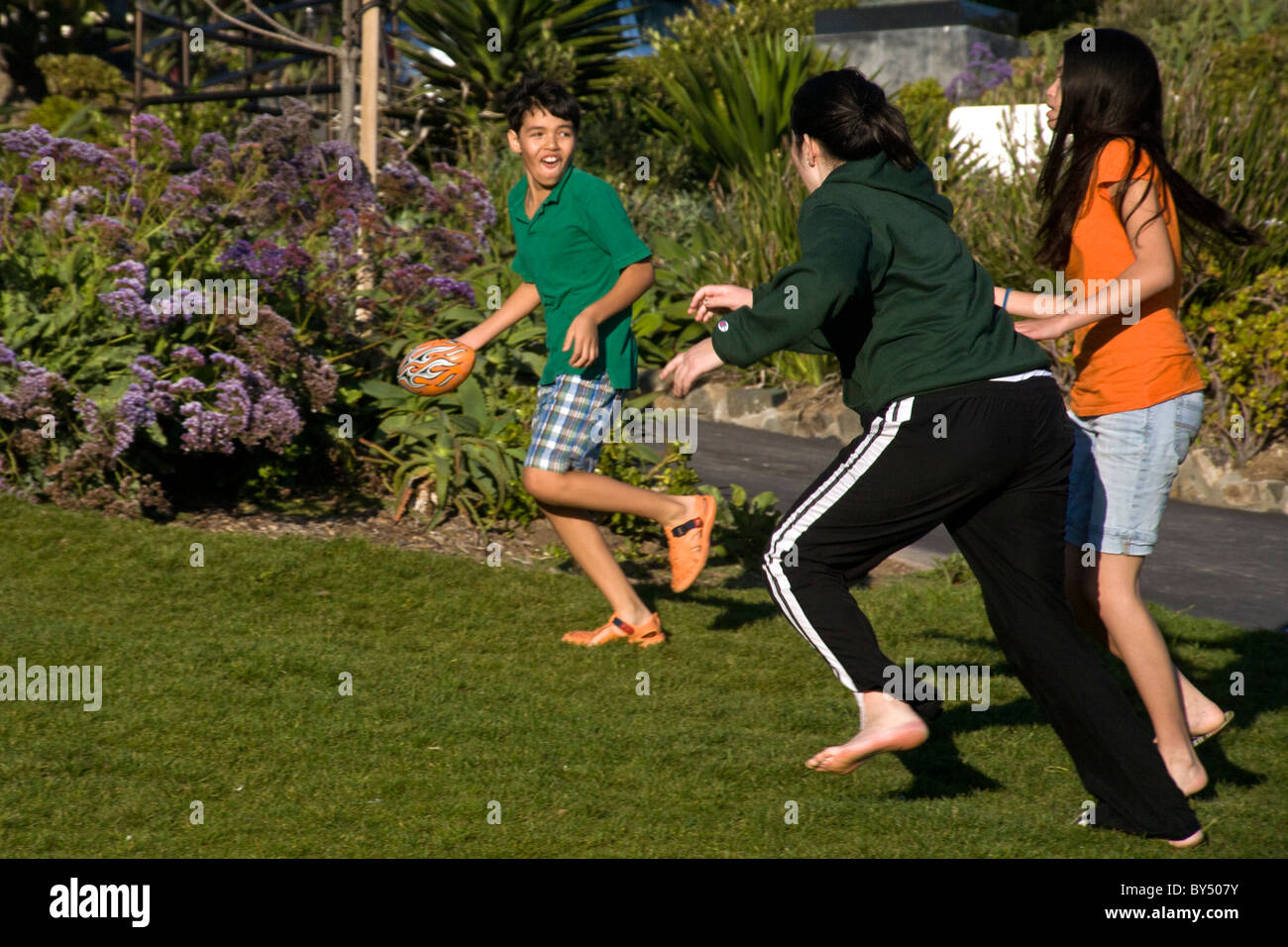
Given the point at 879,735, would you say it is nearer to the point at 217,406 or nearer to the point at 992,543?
the point at 992,543

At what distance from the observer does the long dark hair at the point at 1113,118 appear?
3.52 metres

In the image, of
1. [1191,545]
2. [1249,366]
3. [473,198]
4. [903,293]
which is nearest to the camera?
[903,293]

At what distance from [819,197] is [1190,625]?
10.4 ft

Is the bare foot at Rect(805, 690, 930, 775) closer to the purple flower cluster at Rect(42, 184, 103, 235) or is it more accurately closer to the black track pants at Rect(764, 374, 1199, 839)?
the black track pants at Rect(764, 374, 1199, 839)

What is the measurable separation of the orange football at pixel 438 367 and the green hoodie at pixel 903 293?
1.88 meters

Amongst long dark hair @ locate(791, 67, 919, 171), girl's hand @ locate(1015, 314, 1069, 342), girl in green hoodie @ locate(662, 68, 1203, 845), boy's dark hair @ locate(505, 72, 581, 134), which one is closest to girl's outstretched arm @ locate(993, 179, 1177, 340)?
girl's hand @ locate(1015, 314, 1069, 342)

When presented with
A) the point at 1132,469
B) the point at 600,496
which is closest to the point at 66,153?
the point at 600,496

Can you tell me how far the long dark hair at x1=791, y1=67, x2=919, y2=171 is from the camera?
3.34 m

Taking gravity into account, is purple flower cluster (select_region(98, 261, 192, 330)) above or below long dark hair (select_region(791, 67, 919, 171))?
below

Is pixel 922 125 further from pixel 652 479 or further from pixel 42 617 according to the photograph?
pixel 42 617

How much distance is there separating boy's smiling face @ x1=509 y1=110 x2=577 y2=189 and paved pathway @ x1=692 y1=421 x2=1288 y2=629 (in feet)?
9.01

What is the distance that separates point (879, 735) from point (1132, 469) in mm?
1015

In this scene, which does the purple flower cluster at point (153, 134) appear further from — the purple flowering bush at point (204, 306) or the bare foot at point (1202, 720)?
A: the bare foot at point (1202, 720)

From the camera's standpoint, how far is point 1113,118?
353 centimetres
